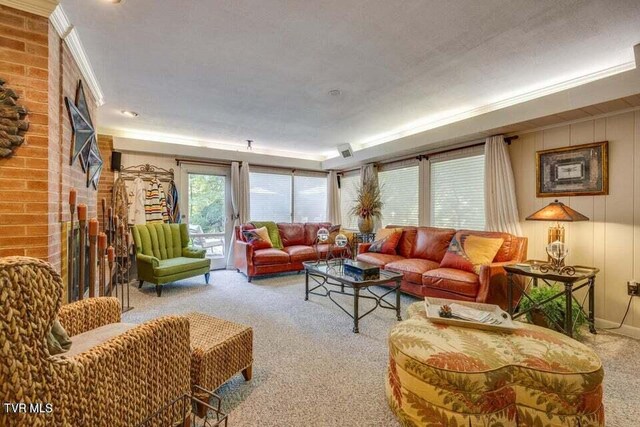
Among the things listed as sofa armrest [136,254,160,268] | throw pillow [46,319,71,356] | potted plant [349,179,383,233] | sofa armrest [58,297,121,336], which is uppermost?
potted plant [349,179,383,233]

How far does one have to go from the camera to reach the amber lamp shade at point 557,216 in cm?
269

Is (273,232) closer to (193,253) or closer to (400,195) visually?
(193,253)

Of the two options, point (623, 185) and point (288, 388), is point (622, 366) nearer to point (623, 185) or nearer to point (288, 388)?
point (623, 185)

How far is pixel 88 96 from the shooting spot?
2.86m

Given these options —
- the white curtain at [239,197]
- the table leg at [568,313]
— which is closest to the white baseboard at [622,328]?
the table leg at [568,313]

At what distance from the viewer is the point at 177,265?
3.97 m

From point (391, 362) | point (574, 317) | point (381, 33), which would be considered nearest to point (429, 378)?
point (391, 362)

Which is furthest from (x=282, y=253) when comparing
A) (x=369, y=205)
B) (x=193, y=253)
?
(x=369, y=205)

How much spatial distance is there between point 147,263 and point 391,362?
352 cm

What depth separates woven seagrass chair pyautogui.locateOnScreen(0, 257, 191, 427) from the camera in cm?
77

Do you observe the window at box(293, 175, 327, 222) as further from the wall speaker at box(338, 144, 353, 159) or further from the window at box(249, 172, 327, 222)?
the wall speaker at box(338, 144, 353, 159)

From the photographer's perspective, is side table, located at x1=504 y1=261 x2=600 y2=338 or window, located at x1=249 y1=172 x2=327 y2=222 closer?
side table, located at x1=504 y1=261 x2=600 y2=338

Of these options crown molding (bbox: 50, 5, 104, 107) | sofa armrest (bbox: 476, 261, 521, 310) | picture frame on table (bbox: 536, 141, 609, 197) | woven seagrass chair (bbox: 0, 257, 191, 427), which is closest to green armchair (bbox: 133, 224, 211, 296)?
crown molding (bbox: 50, 5, 104, 107)

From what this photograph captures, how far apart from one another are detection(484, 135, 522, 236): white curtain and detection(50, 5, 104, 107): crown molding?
167 inches
